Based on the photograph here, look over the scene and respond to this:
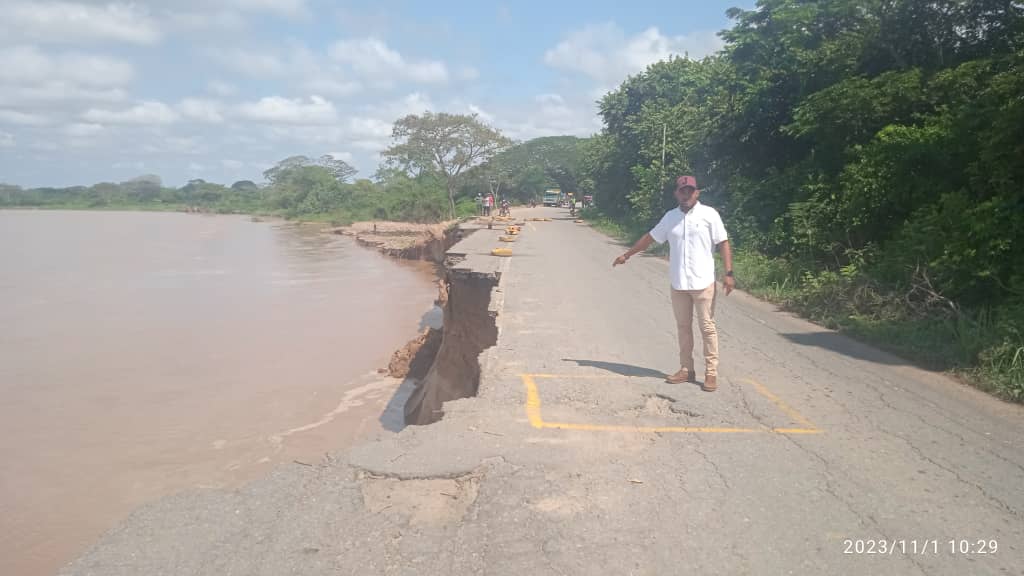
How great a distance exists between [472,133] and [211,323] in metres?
39.8

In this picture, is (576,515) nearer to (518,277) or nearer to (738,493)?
(738,493)

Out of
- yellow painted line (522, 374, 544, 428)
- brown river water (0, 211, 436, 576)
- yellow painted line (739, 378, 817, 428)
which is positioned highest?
yellow painted line (522, 374, 544, 428)

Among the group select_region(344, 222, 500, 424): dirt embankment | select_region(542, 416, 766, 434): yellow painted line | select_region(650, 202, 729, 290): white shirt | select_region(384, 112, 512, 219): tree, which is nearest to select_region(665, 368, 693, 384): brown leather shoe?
select_region(650, 202, 729, 290): white shirt

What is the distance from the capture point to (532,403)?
5.53 meters

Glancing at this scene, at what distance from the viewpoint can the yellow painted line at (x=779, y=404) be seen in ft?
17.3

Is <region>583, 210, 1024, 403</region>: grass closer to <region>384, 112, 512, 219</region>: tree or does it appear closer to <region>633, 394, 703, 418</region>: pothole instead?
<region>633, 394, 703, 418</region>: pothole

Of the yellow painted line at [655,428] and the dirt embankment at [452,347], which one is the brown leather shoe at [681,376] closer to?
the yellow painted line at [655,428]

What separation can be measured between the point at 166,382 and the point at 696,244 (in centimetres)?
1018

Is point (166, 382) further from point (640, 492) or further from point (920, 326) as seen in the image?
point (920, 326)

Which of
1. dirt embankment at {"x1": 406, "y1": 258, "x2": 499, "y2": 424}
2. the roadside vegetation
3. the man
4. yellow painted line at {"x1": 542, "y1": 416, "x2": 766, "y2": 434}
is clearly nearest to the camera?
yellow painted line at {"x1": 542, "y1": 416, "x2": 766, "y2": 434}

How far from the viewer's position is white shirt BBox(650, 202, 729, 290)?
18.8ft

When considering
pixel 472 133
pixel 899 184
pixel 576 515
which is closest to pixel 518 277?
pixel 899 184

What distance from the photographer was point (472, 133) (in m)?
54.9

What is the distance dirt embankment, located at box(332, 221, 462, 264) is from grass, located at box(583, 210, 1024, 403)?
1578 centimetres
